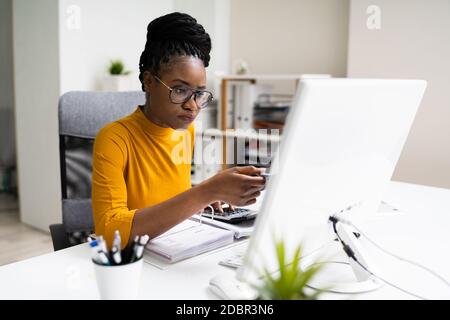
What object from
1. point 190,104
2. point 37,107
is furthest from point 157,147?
point 37,107

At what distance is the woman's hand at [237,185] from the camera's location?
0.95 meters

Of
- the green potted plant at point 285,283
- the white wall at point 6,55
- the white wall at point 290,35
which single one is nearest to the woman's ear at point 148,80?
the green potted plant at point 285,283

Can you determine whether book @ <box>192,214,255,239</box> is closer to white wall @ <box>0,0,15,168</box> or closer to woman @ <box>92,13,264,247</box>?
woman @ <box>92,13,264,247</box>

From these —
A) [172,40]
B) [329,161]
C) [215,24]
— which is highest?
[215,24]

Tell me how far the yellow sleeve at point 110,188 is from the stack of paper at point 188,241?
0.08 meters

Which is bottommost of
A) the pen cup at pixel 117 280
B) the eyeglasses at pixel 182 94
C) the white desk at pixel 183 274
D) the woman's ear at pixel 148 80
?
the white desk at pixel 183 274

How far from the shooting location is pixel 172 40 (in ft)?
4.03

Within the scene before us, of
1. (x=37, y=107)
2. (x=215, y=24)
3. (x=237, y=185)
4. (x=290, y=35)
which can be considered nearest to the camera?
(x=237, y=185)

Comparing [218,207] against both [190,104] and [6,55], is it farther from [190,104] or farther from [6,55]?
[6,55]

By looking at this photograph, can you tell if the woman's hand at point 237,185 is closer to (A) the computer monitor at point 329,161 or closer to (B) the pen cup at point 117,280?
(A) the computer monitor at point 329,161

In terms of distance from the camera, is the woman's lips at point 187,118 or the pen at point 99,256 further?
the woman's lips at point 187,118

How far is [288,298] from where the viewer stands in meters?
0.61

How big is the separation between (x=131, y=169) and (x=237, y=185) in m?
0.41

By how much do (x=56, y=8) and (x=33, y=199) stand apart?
133 cm
